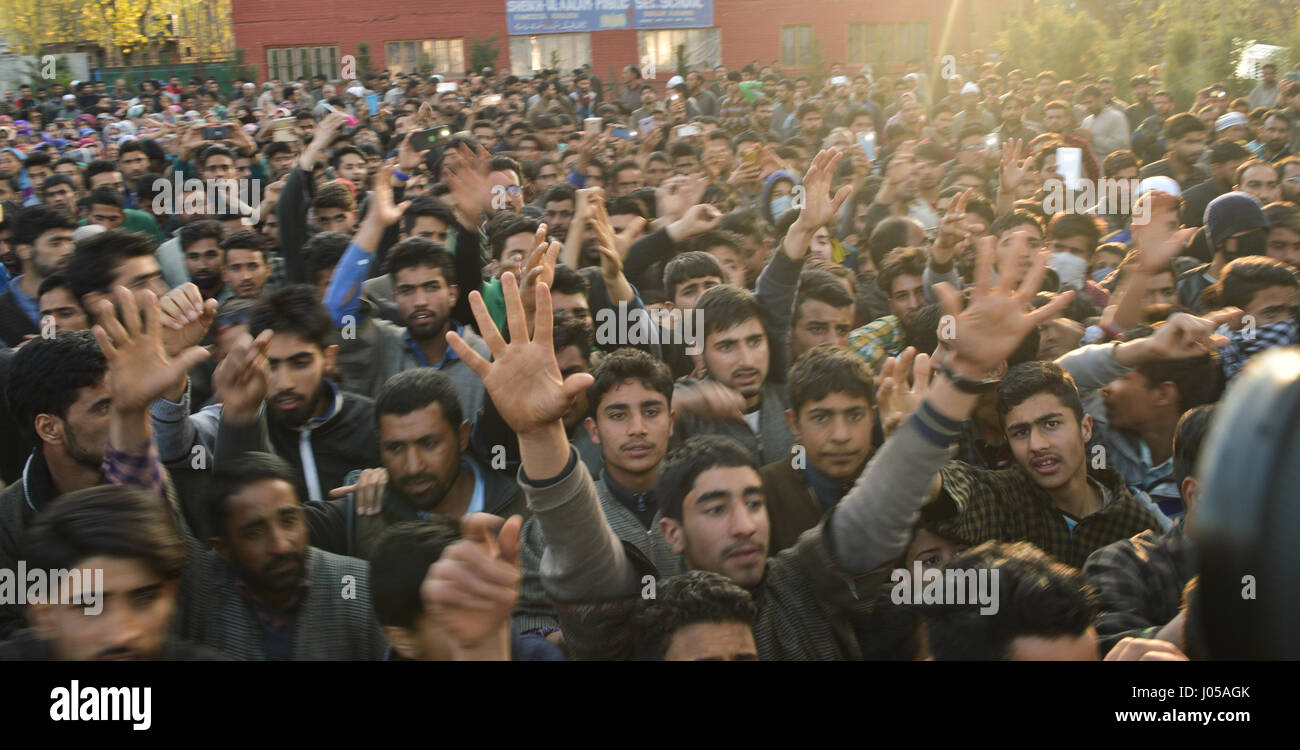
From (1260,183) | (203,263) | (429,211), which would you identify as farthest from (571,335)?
(1260,183)

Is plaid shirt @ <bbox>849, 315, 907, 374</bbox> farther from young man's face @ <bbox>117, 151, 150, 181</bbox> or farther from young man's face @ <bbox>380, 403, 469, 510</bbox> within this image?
young man's face @ <bbox>117, 151, 150, 181</bbox>

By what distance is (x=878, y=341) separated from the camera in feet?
13.9

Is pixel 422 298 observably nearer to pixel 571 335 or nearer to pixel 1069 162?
pixel 571 335

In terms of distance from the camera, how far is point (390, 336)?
4.09 metres

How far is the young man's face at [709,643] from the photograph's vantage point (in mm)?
2129

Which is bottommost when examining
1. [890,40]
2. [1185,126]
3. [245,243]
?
[245,243]

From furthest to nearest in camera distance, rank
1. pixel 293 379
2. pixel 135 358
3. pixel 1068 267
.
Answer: pixel 1068 267, pixel 293 379, pixel 135 358

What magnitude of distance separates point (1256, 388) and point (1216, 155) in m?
6.89

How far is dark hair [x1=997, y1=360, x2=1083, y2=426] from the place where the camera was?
118 inches

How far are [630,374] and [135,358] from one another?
4.36 ft

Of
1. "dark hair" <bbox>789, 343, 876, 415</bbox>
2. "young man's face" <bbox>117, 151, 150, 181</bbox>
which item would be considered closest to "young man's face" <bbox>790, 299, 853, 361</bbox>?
"dark hair" <bbox>789, 343, 876, 415</bbox>

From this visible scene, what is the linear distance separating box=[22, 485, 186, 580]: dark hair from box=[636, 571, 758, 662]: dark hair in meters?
0.96

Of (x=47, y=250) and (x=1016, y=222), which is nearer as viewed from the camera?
(x=47, y=250)
